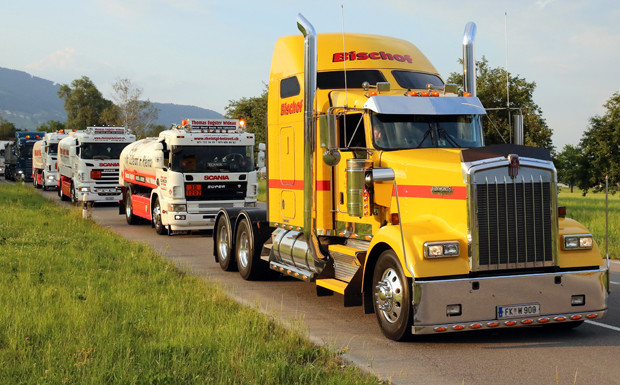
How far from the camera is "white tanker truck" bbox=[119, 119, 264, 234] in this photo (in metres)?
20.3

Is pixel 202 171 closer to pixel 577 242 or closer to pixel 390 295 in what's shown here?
pixel 390 295

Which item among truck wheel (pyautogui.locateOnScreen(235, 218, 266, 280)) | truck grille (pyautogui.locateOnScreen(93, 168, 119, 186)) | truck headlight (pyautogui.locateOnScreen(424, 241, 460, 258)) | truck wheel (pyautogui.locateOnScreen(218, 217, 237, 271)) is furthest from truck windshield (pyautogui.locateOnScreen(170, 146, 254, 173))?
truck headlight (pyautogui.locateOnScreen(424, 241, 460, 258))

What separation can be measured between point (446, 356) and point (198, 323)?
275cm

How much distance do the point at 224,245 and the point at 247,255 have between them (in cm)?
141

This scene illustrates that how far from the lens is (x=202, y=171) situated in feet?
66.9

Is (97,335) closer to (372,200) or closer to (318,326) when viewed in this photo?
(318,326)

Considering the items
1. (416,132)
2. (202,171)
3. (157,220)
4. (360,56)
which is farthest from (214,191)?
(416,132)

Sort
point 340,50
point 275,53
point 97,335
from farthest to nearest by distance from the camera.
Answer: point 275,53 → point 340,50 → point 97,335

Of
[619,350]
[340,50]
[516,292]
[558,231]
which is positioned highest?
[340,50]

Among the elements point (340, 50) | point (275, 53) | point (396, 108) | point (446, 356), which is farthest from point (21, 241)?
point (446, 356)

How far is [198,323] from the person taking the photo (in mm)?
8750

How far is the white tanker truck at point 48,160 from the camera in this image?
4288cm

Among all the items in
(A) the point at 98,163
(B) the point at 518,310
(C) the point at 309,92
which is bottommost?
(B) the point at 518,310

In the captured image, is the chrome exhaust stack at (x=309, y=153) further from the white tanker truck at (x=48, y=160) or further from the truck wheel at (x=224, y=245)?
the white tanker truck at (x=48, y=160)
